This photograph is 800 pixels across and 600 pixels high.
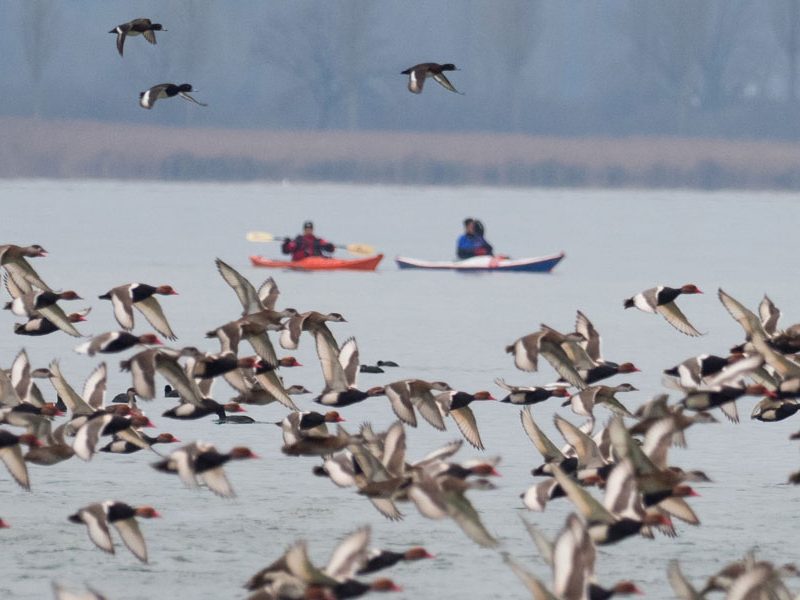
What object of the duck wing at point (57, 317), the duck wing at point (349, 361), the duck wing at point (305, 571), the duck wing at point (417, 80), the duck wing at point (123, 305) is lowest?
the duck wing at point (305, 571)

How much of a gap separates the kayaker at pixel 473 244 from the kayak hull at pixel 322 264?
266 cm

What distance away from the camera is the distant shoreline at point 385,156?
125 m

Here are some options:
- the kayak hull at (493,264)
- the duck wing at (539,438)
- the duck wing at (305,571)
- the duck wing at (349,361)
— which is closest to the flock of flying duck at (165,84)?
the duck wing at (349,361)

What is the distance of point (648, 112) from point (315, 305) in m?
115

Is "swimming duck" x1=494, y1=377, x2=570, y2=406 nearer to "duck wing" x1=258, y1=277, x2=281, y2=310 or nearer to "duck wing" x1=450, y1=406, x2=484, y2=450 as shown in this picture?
"duck wing" x1=450, y1=406, x2=484, y2=450

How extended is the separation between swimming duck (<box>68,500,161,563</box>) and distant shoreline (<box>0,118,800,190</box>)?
105 meters

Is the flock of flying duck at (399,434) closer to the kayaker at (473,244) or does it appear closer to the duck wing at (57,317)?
the duck wing at (57,317)

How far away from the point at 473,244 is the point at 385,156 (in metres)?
71.0

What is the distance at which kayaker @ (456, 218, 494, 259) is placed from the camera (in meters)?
59.6

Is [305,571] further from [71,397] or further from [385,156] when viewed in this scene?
[385,156]

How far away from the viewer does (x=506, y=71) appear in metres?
164

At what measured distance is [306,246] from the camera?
58.6m

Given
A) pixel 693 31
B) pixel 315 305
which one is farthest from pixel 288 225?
pixel 693 31

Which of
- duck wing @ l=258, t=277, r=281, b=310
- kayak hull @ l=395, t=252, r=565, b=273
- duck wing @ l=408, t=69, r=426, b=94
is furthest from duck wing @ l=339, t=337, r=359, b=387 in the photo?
kayak hull @ l=395, t=252, r=565, b=273
